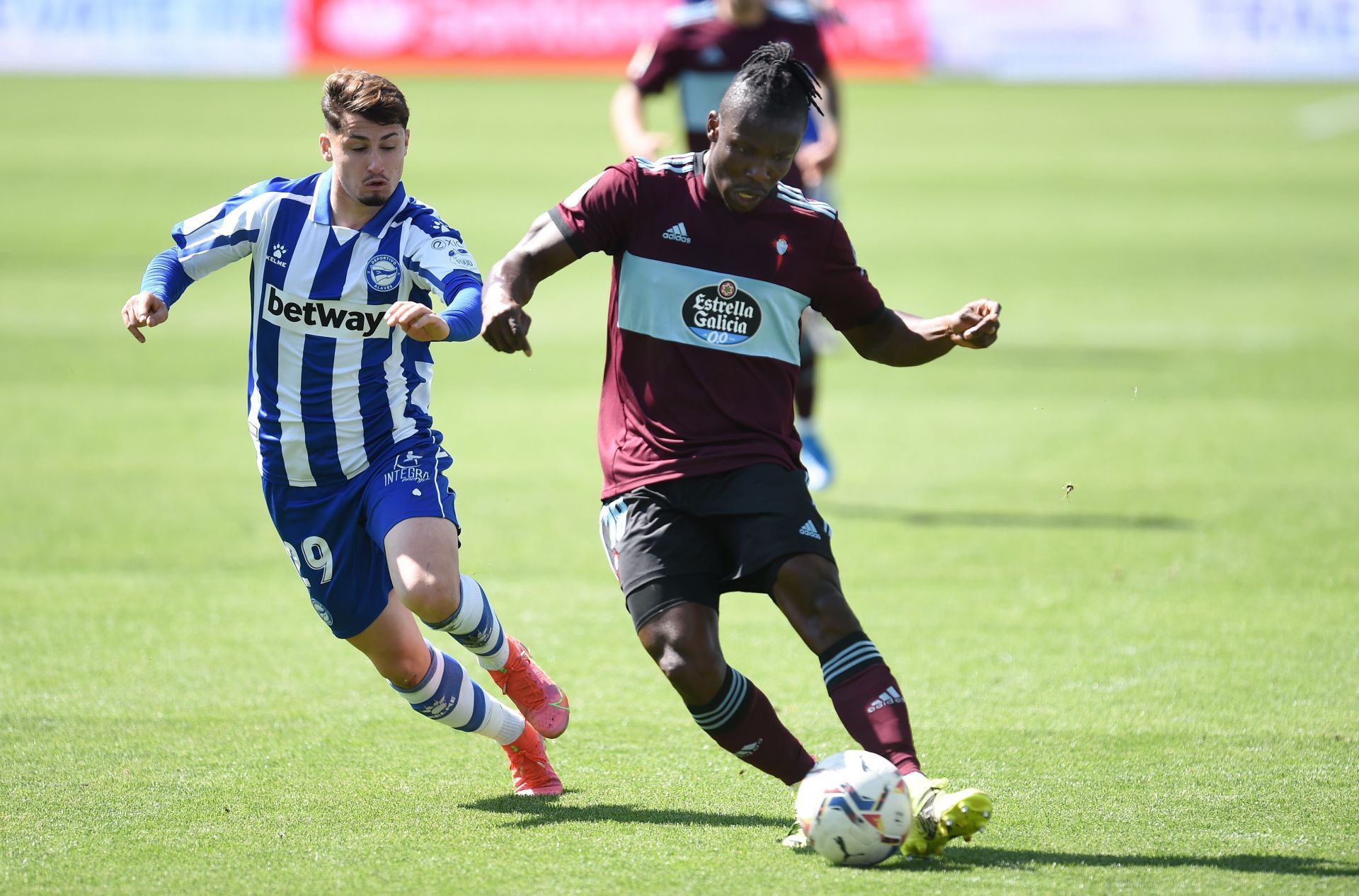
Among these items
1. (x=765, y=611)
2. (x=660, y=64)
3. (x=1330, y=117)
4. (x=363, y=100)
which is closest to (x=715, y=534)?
(x=363, y=100)

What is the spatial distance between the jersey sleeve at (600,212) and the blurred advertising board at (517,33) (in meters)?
27.2

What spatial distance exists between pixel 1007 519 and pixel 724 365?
181 inches

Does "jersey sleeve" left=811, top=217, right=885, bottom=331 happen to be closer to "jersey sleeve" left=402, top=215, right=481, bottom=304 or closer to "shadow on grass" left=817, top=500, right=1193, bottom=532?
"jersey sleeve" left=402, top=215, right=481, bottom=304

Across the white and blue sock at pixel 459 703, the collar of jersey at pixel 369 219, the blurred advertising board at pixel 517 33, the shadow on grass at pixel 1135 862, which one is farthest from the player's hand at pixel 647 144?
the blurred advertising board at pixel 517 33

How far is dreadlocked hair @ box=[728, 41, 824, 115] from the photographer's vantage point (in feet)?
14.6

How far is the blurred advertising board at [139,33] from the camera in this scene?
3238cm

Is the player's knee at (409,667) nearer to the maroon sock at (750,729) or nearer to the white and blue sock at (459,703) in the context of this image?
the white and blue sock at (459,703)

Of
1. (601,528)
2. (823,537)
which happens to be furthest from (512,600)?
(823,537)

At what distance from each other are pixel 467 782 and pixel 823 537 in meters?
1.46

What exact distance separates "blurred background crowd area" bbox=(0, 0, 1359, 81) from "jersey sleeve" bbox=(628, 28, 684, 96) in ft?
71.3

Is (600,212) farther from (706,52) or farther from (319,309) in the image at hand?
(706,52)

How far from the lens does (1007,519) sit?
8922 millimetres

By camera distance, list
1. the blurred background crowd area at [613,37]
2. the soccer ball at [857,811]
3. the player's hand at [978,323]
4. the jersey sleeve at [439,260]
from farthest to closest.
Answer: the blurred background crowd area at [613,37] → the jersey sleeve at [439,260] → the player's hand at [978,323] → the soccer ball at [857,811]

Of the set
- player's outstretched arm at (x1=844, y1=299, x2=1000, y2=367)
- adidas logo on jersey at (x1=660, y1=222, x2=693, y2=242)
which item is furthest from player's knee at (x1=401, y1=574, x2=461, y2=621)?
player's outstretched arm at (x1=844, y1=299, x2=1000, y2=367)
